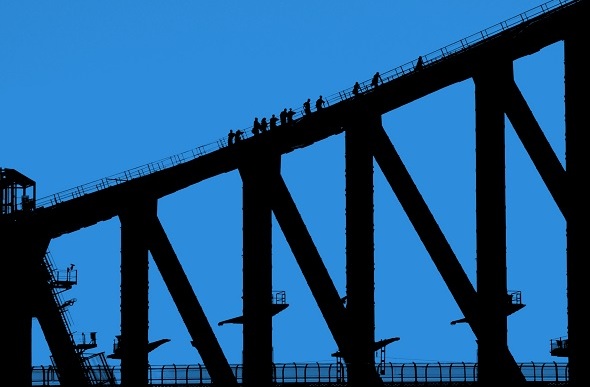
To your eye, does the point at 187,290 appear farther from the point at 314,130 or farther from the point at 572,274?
the point at 572,274

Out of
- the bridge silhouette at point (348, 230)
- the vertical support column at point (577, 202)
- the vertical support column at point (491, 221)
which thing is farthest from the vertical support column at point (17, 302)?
the vertical support column at point (577, 202)

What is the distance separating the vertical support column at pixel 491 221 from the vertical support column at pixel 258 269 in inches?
440

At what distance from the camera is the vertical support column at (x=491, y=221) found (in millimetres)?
78812

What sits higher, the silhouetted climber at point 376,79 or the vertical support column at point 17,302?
the silhouetted climber at point 376,79

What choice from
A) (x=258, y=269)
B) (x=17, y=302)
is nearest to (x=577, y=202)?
(x=258, y=269)

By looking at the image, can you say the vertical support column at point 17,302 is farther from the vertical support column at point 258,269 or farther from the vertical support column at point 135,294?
the vertical support column at point 258,269

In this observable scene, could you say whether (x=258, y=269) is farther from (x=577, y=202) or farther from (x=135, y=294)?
(x=577, y=202)

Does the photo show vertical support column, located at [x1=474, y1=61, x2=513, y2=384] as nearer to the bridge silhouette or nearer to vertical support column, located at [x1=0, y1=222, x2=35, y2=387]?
the bridge silhouette

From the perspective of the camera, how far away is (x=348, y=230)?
83688 mm

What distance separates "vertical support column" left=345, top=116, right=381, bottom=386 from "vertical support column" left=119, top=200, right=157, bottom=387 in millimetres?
11905

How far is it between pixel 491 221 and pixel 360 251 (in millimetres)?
6662

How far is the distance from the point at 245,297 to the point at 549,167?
53.4ft

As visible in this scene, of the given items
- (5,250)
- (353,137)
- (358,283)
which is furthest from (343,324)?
(5,250)

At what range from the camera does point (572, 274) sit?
254ft
